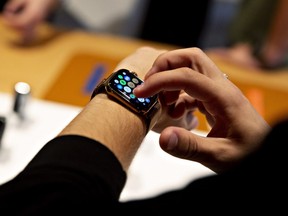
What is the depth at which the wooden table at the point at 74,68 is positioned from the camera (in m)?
1.23

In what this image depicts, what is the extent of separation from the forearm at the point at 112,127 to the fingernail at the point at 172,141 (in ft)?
0.20

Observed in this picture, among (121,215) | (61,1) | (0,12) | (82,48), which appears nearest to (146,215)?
(121,215)

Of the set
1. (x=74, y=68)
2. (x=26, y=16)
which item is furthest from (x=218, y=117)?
(x=26, y=16)

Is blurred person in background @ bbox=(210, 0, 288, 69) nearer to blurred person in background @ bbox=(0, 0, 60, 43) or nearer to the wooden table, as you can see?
the wooden table

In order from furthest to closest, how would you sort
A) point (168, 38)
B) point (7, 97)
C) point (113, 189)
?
point (168, 38) → point (7, 97) → point (113, 189)

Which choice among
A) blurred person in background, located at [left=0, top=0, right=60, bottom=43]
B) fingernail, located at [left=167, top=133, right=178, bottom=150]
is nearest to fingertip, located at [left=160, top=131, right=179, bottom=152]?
fingernail, located at [left=167, top=133, right=178, bottom=150]

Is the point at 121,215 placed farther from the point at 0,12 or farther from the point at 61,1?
the point at 0,12

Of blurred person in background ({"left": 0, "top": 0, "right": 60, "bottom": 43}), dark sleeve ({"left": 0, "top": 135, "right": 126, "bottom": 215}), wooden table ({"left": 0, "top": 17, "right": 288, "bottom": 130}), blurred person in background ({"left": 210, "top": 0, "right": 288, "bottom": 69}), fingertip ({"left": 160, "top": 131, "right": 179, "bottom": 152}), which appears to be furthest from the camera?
blurred person in background ({"left": 210, "top": 0, "right": 288, "bottom": 69})

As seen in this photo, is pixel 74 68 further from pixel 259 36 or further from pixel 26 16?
pixel 259 36

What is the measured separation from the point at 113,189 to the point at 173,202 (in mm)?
86

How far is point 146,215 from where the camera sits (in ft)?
1.58

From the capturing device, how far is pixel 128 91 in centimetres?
69

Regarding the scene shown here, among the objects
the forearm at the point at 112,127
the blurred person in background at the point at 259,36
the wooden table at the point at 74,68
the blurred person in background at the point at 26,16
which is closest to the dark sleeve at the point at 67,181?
the forearm at the point at 112,127

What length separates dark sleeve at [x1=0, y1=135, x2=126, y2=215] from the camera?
49cm
